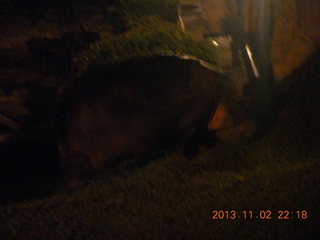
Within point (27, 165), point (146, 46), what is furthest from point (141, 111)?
point (27, 165)

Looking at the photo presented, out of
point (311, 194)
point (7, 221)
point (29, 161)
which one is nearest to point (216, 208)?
point (311, 194)

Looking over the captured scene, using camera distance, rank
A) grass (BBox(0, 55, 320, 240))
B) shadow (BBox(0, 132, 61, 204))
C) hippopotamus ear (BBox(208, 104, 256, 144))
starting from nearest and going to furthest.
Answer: grass (BBox(0, 55, 320, 240)), hippopotamus ear (BBox(208, 104, 256, 144)), shadow (BBox(0, 132, 61, 204))

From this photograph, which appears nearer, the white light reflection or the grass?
the grass

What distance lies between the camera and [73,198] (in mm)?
4277

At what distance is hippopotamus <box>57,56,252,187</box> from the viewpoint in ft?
14.7

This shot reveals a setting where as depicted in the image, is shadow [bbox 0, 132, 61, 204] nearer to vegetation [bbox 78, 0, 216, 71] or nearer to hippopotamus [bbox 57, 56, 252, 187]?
hippopotamus [bbox 57, 56, 252, 187]

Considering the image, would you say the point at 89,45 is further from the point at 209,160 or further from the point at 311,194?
the point at 311,194

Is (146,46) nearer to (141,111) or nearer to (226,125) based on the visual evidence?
(141,111)

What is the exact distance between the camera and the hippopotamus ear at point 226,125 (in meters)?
4.67

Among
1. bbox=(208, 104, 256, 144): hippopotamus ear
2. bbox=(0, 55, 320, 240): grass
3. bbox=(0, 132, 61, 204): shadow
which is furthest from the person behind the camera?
bbox=(0, 132, 61, 204): shadow

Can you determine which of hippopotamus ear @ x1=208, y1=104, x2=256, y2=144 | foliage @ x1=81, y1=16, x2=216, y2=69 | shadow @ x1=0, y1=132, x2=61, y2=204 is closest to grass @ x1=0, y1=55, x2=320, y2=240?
hippopotamus ear @ x1=208, y1=104, x2=256, y2=144

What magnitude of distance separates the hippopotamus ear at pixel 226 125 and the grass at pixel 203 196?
17 centimetres

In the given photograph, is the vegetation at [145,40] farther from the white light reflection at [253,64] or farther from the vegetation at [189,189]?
the white light reflection at [253,64]

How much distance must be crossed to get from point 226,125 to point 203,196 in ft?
4.00
